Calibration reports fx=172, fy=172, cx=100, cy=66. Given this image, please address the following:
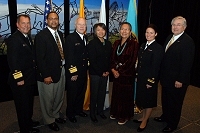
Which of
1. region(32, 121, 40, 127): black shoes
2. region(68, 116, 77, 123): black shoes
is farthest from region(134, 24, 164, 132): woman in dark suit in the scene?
region(32, 121, 40, 127): black shoes

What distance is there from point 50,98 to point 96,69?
814 millimetres

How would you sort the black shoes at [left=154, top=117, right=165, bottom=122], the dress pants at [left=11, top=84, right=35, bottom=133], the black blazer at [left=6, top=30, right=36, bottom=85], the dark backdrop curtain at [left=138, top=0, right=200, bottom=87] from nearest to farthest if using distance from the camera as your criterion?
the black blazer at [left=6, top=30, right=36, bottom=85]
the dress pants at [left=11, top=84, right=35, bottom=133]
the black shoes at [left=154, top=117, right=165, bottom=122]
the dark backdrop curtain at [left=138, top=0, right=200, bottom=87]

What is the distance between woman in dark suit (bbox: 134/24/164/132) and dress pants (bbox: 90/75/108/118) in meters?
0.58

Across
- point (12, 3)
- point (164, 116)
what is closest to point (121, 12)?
point (12, 3)

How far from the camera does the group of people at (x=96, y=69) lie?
227 centimetres

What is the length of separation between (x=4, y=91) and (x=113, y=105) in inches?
96.1

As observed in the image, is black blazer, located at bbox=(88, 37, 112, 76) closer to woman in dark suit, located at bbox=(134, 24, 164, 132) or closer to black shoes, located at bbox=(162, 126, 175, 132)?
woman in dark suit, located at bbox=(134, 24, 164, 132)

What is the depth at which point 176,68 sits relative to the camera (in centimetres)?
241

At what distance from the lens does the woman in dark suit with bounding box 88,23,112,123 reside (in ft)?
8.64

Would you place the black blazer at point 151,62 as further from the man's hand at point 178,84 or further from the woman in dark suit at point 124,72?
the man's hand at point 178,84

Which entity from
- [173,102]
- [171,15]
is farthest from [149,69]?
[171,15]

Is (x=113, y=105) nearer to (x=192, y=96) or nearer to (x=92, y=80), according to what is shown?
(x=92, y=80)

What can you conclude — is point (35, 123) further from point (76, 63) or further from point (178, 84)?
point (178, 84)

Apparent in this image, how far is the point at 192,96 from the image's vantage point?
420 cm
